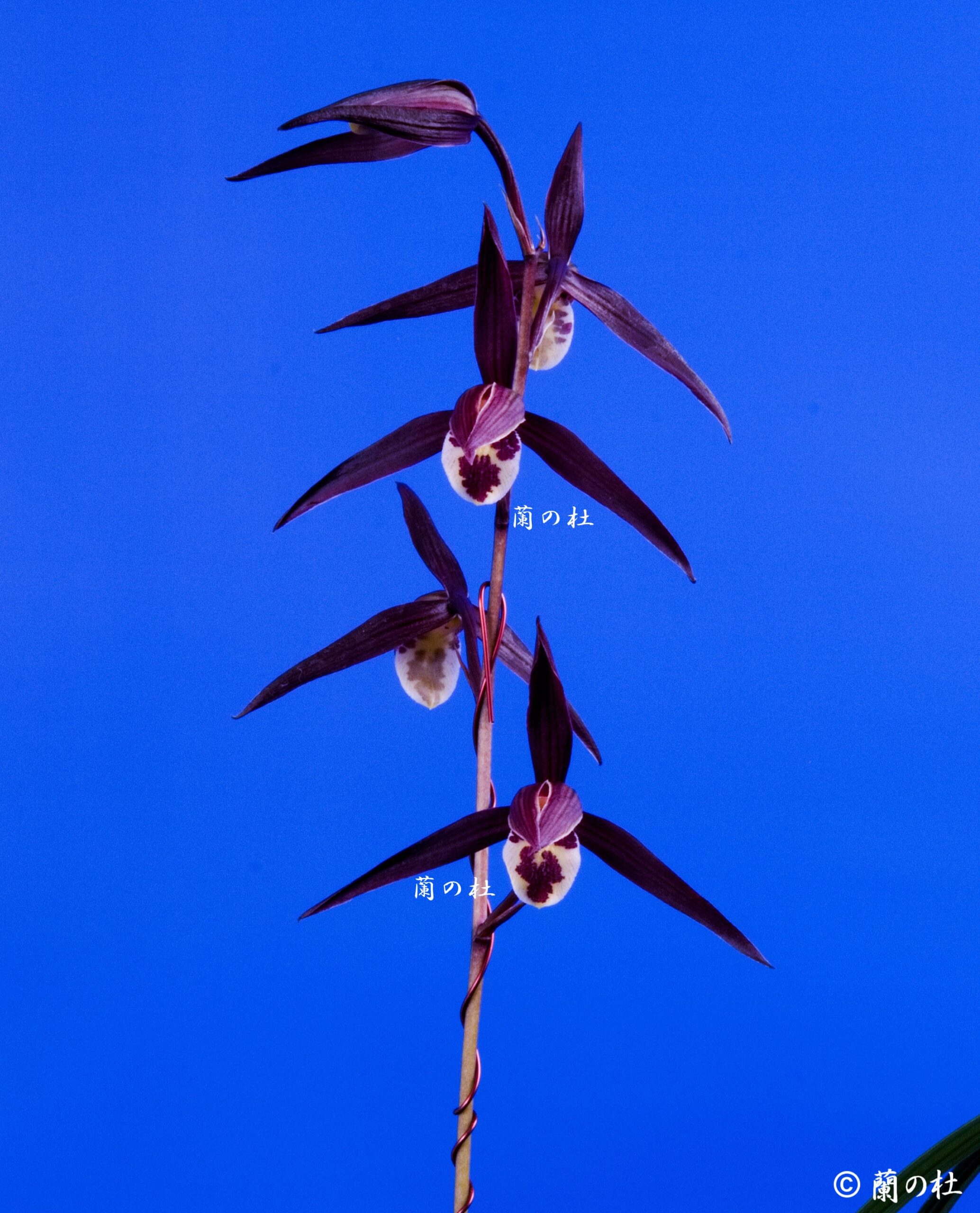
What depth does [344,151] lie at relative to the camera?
31.9 inches

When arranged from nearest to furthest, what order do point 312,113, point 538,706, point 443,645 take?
point 312,113
point 538,706
point 443,645

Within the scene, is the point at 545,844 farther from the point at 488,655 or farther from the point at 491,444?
the point at 491,444

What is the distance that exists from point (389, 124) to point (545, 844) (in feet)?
1.68

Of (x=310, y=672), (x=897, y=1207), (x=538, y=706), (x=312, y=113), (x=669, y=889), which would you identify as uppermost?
(x=312, y=113)

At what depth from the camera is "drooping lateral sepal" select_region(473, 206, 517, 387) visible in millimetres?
792

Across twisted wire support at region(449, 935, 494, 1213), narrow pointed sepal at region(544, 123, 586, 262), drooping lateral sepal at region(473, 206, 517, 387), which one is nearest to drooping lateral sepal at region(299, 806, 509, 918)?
twisted wire support at region(449, 935, 494, 1213)

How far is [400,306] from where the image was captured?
0.90m

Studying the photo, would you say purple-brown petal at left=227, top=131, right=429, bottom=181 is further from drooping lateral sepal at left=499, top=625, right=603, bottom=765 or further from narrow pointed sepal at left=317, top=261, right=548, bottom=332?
drooping lateral sepal at left=499, top=625, right=603, bottom=765

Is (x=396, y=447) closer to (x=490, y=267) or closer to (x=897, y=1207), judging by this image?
(x=490, y=267)

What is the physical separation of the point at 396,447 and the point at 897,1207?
739mm

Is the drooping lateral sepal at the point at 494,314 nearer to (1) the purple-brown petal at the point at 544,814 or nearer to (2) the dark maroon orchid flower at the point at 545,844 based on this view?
(2) the dark maroon orchid flower at the point at 545,844

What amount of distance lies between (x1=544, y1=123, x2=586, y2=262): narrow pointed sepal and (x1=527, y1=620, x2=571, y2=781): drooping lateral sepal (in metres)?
0.31

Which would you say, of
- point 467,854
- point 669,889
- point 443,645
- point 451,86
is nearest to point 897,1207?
point 669,889

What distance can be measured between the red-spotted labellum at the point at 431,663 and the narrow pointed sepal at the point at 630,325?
0.92 feet
